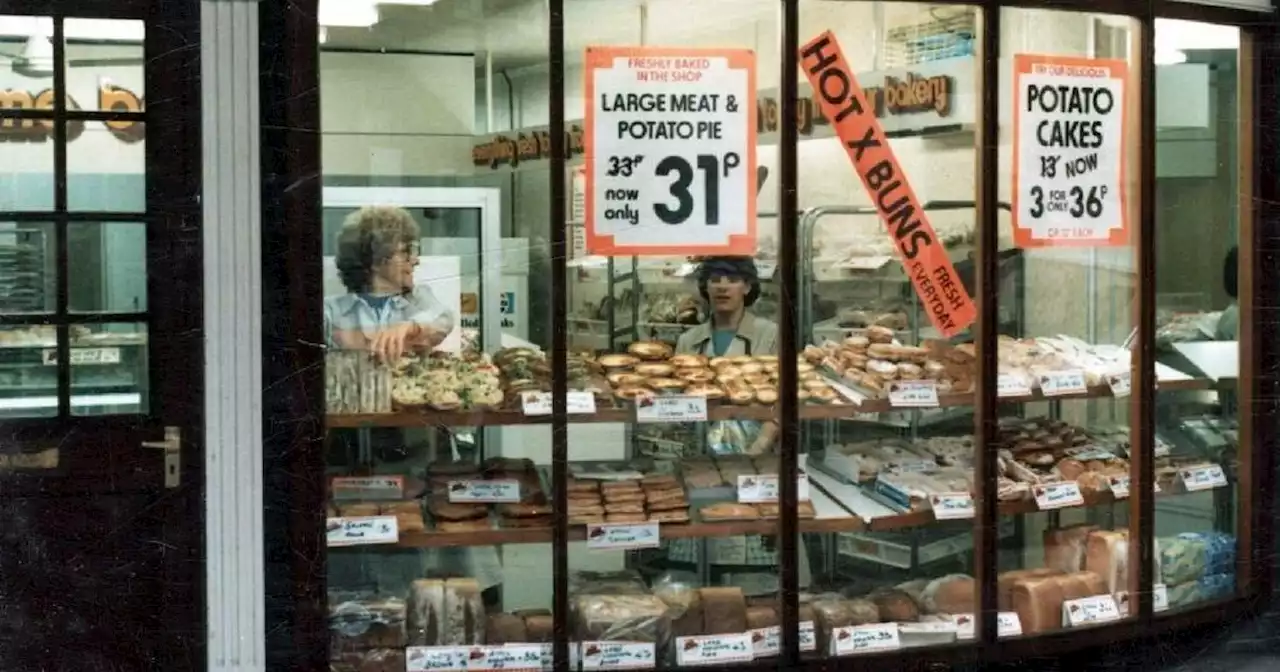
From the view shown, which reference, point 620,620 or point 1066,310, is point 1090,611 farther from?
point 620,620

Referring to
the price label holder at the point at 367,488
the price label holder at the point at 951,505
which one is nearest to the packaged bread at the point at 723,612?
the price label holder at the point at 951,505

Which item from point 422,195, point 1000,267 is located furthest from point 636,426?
point 1000,267

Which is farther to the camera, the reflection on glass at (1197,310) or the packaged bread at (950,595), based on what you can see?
the reflection on glass at (1197,310)

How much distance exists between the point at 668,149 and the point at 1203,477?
2631 millimetres

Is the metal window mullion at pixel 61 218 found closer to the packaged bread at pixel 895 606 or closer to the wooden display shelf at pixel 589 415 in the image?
the wooden display shelf at pixel 589 415

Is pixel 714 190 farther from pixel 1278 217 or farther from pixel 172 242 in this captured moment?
pixel 1278 217

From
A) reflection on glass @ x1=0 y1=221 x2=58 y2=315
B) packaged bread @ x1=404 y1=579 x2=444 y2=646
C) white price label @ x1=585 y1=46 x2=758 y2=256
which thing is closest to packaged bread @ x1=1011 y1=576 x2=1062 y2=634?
white price label @ x1=585 y1=46 x2=758 y2=256

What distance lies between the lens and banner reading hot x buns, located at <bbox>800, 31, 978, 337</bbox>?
5.71 metres

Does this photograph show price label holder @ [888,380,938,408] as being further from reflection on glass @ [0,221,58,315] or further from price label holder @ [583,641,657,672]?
reflection on glass @ [0,221,58,315]

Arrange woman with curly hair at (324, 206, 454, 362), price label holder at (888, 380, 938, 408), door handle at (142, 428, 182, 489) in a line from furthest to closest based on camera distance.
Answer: price label holder at (888, 380, 938, 408), woman with curly hair at (324, 206, 454, 362), door handle at (142, 428, 182, 489)

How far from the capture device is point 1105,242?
6125 millimetres

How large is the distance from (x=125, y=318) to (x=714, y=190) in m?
2.02

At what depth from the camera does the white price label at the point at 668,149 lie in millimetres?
5492

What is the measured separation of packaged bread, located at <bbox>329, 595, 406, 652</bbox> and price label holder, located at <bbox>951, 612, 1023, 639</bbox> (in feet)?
6.73
